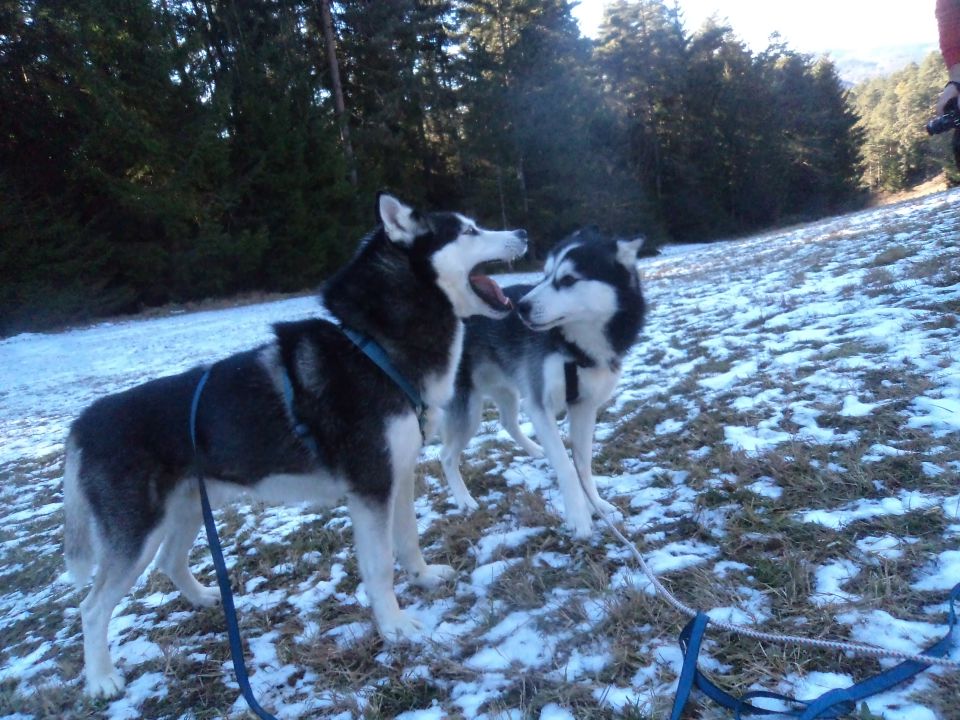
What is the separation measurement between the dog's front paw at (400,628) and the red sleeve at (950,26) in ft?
13.9

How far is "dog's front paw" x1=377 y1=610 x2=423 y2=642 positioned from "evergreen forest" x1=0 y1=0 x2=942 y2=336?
67.0ft

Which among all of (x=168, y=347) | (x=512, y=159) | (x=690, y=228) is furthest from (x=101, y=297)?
(x=690, y=228)

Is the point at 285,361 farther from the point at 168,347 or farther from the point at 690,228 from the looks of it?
the point at 690,228

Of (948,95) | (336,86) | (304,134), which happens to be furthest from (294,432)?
(336,86)

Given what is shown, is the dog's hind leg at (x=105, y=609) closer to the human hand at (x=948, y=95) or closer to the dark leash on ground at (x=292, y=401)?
the dark leash on ground at (x=292, y=401)

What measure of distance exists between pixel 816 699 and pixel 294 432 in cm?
225

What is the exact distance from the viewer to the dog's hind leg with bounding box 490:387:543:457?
4.52m

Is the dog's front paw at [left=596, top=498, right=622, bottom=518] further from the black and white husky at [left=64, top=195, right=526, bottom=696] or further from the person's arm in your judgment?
the person's arm

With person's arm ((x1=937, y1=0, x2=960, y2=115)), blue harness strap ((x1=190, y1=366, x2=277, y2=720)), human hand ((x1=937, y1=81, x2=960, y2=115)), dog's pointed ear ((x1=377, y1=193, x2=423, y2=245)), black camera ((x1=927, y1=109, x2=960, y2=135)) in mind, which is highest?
person's arm ((x1=937, y1=0, x2=960, y2=115))

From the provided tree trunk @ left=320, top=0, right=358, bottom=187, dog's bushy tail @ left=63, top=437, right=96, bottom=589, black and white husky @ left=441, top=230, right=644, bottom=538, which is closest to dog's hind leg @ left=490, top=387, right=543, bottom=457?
black and white husky @ left=441, top=230, right=644, bottom=538

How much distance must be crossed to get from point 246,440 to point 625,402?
3.45 metres

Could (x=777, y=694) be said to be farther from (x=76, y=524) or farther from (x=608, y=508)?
(x=76, y=524)

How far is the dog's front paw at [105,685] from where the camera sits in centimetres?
258

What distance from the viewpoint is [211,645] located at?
2852 mm
